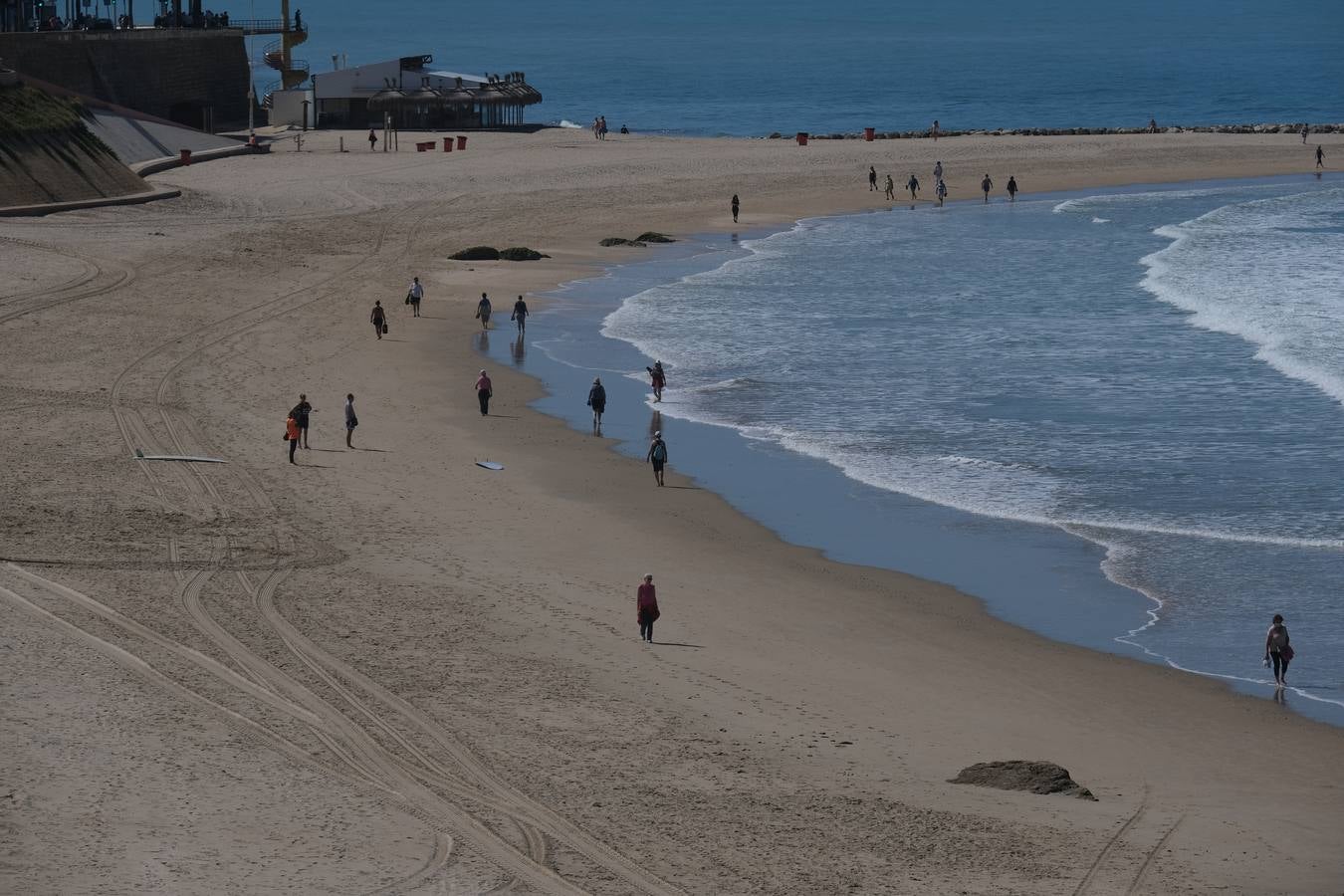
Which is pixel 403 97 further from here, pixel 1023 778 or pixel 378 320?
pixel 1023 778

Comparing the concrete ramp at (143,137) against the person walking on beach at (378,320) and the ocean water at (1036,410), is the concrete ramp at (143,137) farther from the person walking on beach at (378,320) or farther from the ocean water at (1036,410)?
the person walking on beach at (378,320)

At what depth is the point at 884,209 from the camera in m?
66.3

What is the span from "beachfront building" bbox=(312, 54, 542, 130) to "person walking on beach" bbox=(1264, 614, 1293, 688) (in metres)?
73.2

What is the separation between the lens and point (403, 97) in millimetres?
86688

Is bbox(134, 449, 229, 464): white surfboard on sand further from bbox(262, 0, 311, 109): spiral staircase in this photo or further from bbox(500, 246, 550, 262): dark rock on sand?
bbox(262, 0, 311, 109): spiral staircase

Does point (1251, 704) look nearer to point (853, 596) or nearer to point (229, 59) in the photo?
point (853, 596)

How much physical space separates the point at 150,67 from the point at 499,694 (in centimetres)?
6640

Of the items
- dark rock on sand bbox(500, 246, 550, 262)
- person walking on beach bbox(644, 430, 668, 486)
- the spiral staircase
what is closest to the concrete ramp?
the spiral staircase

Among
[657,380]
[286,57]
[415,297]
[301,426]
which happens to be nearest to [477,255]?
[415,297]

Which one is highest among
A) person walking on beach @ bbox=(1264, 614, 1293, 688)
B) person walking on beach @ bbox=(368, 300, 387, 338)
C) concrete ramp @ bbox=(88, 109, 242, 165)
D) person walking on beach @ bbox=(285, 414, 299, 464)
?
concrete ramp @ bbox=(88, 109, 242, 165)

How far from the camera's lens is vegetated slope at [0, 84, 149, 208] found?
5391 cm

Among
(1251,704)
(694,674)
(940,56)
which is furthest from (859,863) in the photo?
(940,56)

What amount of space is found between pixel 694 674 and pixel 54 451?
13122mm

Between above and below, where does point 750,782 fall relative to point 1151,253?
below
